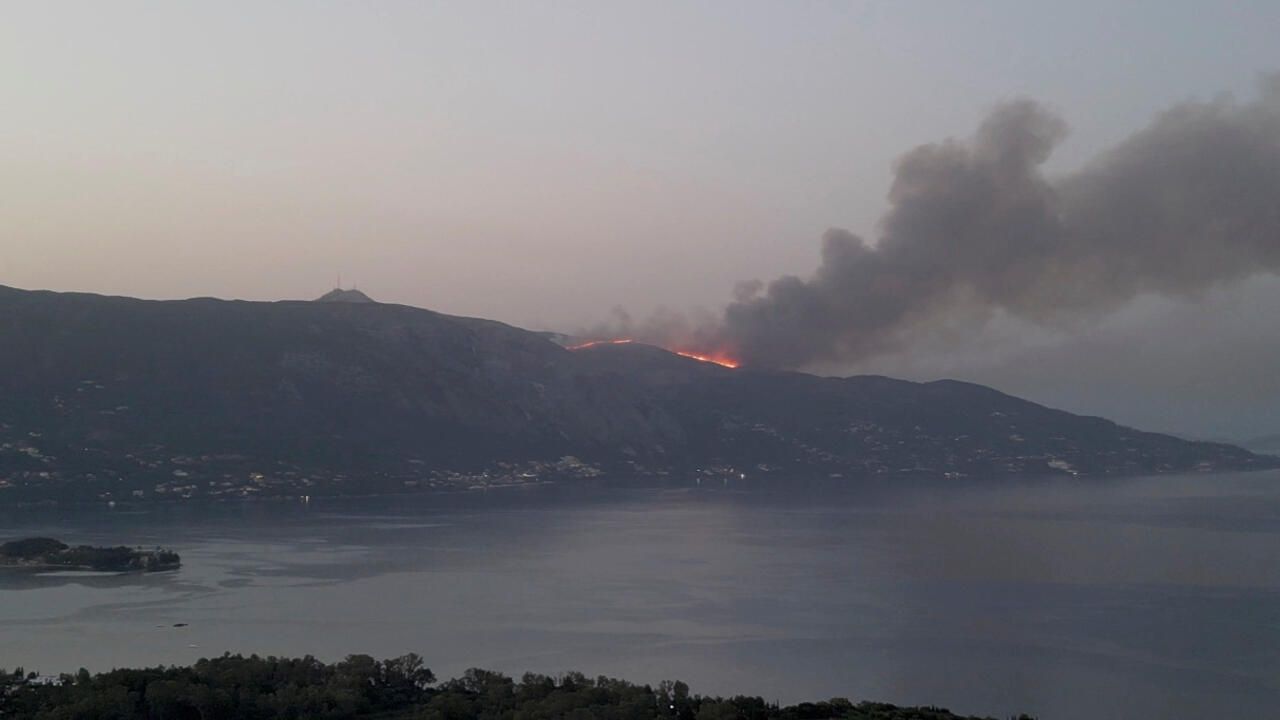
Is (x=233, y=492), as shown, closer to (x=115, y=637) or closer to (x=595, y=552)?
(x=595, y=552)

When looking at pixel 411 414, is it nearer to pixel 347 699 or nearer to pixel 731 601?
pixel 731 601

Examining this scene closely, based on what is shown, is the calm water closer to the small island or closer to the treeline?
the small island

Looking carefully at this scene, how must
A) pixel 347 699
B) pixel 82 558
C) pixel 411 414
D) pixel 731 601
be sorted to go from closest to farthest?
pixel 347 699 → pixel 731 601 → pixel 82 558 → pixel 411 414

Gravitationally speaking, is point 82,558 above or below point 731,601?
above

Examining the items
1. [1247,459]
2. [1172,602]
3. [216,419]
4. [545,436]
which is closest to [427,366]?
[545,436]

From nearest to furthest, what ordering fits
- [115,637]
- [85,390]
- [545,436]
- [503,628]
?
1. [115,637]
2. [503,628]
3. [85,390]
4. [545,436]

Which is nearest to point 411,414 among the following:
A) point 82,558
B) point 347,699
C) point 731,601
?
point 82,558
